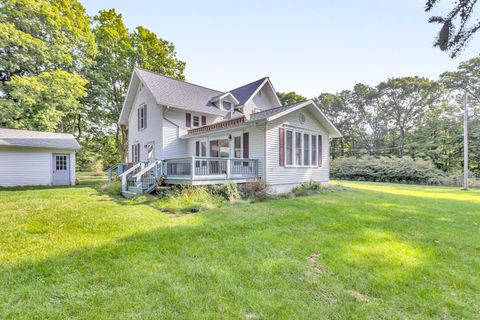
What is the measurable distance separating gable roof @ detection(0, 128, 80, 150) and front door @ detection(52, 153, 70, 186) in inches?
35.6

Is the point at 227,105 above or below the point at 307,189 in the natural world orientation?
above

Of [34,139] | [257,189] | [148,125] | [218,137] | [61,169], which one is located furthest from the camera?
[61,169]

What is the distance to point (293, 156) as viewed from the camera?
11570mm

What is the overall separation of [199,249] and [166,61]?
82.3 ft

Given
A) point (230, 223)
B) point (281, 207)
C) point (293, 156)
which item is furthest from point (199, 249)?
point (293, 156)

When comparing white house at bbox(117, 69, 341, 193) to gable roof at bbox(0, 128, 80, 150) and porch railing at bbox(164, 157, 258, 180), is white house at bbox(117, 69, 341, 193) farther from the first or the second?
gable roof at bbox(0, 128, 80, 150)

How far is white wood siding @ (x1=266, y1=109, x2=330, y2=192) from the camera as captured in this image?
1055cm

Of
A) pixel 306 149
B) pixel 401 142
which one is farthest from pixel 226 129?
pixel 401 142

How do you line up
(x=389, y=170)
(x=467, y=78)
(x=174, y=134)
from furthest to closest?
(x=467, y=78), (x=389, y=170), (x=174, y=134)

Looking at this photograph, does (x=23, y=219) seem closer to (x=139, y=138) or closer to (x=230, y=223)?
(x=230, y=223)

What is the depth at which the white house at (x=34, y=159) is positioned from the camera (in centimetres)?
1371

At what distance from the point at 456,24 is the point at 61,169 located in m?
20.6

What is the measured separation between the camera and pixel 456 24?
4496 mm

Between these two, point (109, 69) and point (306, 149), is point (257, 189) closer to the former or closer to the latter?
point (306, 149)
